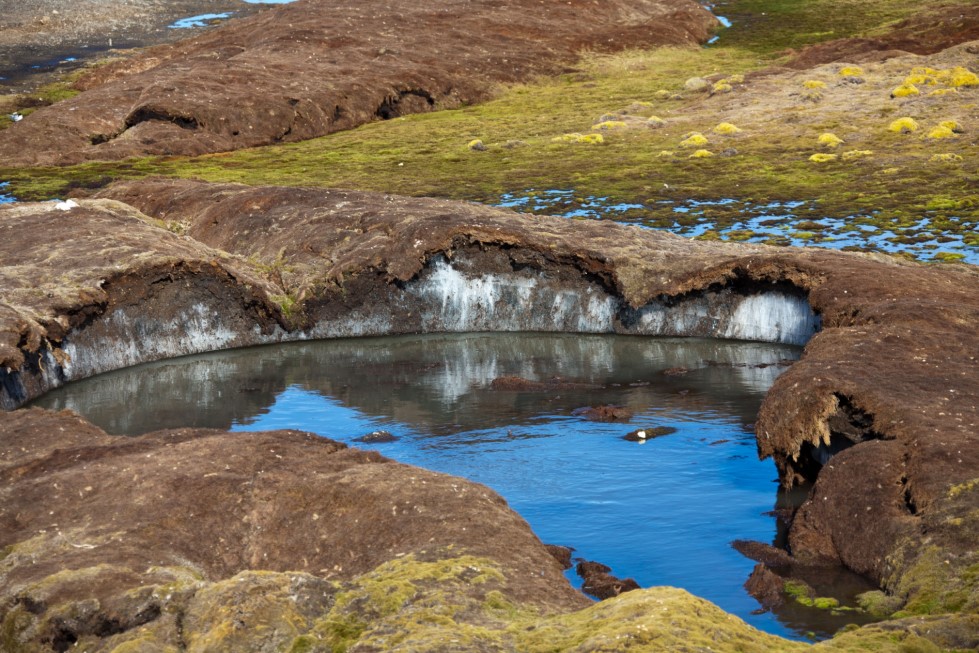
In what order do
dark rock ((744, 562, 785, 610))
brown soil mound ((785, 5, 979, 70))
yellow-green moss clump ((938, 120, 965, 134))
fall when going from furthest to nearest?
brown soil mound ((785, 5, 979, 70))
yellow-green moss clump ((938, 120, 965, 134))
dark rock ((744, 562, 785, 610))

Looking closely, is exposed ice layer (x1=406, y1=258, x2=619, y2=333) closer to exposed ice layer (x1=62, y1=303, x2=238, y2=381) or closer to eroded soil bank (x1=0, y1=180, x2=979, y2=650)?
eroded soil bank (x1=0, y1=180, x2=979, y2=650)

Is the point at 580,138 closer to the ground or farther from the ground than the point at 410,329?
farther from the ground

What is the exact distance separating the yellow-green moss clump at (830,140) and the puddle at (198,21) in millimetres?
75443

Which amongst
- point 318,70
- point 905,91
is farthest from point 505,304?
point 318,70

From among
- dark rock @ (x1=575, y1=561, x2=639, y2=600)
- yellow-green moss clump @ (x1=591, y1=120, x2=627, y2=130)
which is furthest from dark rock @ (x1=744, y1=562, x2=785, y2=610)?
yellow-green moss clump @ (x1=591, y1=120, x2=627, y2=130)

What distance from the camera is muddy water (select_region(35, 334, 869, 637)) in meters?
20.9

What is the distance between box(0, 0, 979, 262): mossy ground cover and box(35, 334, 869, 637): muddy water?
1117cm

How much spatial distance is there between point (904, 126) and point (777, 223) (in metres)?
15.2

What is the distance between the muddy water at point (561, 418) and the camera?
68.5ft

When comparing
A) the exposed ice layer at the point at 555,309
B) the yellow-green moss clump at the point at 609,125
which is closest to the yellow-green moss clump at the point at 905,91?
the yellow-green moss clump at the point at 609,125

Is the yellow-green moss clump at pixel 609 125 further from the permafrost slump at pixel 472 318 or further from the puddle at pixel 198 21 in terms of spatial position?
the puddle at pixel 198 21

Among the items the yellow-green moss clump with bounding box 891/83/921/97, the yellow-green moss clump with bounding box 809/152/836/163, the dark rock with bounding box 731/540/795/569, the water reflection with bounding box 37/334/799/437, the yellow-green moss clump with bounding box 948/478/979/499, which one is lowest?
the water reflection with bounding box 37/334/799/437

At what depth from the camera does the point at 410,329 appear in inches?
1417

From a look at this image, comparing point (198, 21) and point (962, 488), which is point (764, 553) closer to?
point (962, 488)
